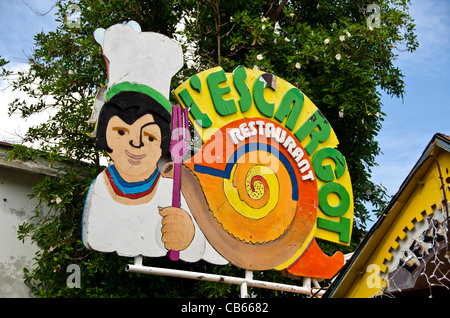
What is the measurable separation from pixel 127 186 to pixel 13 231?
283 centimetres

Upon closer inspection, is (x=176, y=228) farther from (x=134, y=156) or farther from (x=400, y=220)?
(x=400, y=220)

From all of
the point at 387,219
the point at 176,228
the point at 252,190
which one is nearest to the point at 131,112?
the point at 176,228

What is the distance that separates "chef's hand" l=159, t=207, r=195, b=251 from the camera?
666 cm

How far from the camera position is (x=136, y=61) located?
23.2ft

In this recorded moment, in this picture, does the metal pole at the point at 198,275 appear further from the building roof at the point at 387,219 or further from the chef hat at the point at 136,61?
Answer: the chef hat at the point at 136,61

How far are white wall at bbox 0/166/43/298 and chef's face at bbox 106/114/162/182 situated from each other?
2700 mm

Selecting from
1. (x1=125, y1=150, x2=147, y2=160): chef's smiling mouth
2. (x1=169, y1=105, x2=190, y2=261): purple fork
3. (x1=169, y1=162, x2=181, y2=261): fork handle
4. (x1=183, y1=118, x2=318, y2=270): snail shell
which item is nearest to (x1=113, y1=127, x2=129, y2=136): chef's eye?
(x1=125, y1=150, x2=147, y2=160): chef's smiling mouth

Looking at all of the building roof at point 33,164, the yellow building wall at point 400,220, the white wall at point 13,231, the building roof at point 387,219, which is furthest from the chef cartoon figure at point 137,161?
the white wall at point 13,231

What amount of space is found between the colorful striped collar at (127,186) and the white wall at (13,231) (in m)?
2.70

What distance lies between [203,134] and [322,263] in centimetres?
230

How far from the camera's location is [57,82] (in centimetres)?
953

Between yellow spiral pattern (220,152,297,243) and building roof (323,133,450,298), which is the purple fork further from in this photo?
building roof (323,133,450,298)

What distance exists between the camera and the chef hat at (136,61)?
22.7 feet

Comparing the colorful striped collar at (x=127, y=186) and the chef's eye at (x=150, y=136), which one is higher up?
the chef's eye at (x=150, y=136)
